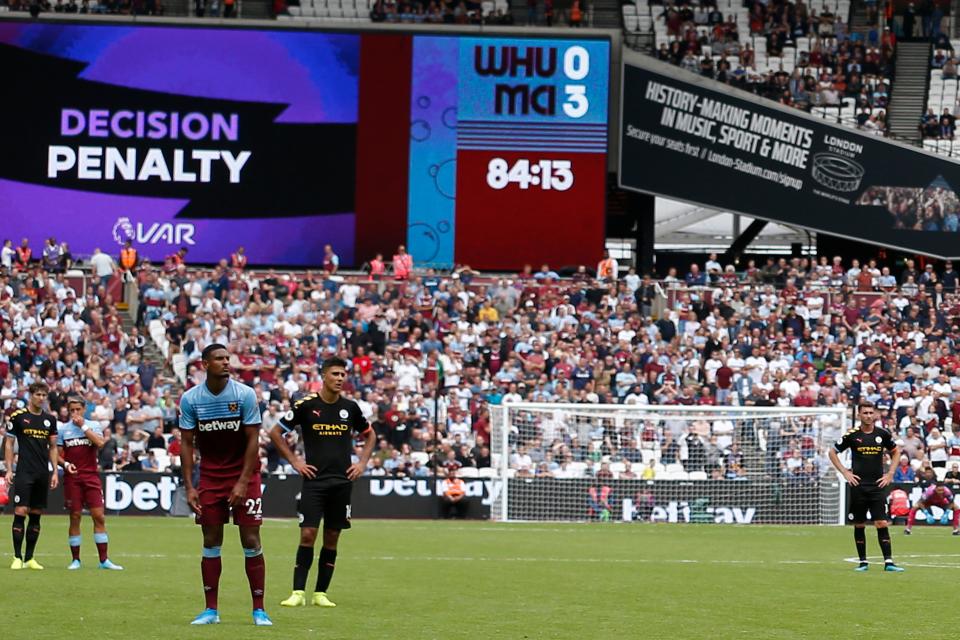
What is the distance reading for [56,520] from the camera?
99.0 feet

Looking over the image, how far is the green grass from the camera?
488 inches

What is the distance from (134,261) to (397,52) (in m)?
9.24

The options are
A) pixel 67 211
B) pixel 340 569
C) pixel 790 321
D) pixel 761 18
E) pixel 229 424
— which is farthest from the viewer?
pixel 761 18

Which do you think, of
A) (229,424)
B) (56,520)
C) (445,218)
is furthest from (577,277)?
(229,424)

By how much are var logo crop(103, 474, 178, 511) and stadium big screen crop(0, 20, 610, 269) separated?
1278cm

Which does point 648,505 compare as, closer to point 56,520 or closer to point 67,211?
point 56,520

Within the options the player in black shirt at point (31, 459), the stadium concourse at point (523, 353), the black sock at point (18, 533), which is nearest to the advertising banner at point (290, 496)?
the stadium concourse at point (523, 353)

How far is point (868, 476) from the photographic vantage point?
65.6 feet

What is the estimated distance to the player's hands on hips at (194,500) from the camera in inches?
466

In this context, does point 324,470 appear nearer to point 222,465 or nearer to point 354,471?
point 354,471

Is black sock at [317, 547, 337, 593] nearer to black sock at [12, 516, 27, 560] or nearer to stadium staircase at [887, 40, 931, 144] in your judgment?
black sock at [12, 516, 27, 560]

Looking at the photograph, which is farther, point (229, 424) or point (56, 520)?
point (56, 520)

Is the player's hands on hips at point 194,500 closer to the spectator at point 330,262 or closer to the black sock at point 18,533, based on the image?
the black sock at point 18,533

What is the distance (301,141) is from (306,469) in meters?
31.4
